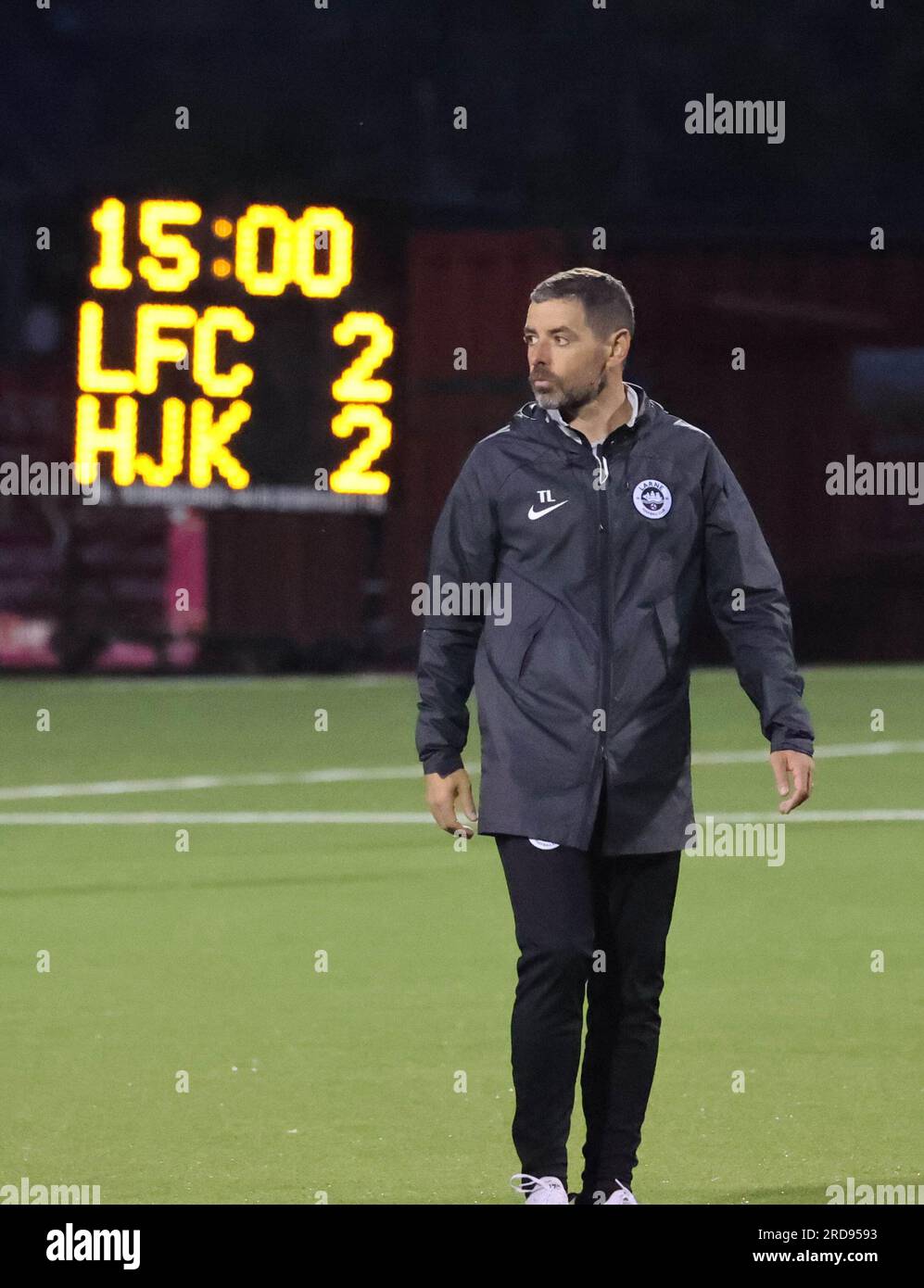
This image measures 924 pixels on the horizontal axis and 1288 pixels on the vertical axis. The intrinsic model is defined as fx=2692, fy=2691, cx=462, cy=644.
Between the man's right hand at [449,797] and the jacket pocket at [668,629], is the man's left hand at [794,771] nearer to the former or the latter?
the jacket pocket at [668,629]

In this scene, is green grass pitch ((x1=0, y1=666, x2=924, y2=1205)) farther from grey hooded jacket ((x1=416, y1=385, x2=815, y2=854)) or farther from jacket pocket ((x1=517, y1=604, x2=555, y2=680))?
jacket pocket ((x1=517, y1=604, x2=555, y2=680))

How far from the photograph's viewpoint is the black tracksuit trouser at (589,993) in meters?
5.95

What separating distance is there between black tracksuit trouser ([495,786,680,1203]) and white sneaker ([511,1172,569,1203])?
0.03 m

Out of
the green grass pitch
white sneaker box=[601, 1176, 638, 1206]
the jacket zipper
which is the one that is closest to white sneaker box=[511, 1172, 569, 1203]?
white sneaker box=[601, 1176, 638, 1206]

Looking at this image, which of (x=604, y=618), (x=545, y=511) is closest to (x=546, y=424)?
(x=545, y=511)

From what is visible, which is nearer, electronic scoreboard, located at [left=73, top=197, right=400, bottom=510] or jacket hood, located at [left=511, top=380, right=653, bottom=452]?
jacket hood, located at [left=511, top=380, right=653, bottom=452]

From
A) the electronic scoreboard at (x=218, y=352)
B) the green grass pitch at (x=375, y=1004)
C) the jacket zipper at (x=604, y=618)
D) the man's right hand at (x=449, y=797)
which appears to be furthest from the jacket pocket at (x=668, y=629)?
the electronic scoreboard at (x=218, y=352)

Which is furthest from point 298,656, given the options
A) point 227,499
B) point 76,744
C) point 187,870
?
point 187,870

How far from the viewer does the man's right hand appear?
6.04 metres

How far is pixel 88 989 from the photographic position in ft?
32.6

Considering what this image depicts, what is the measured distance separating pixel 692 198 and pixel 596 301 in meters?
41.0

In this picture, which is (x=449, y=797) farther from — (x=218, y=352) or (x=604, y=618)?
(x=218, y=352)

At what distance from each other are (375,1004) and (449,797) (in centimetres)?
368

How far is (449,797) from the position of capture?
605 cm
